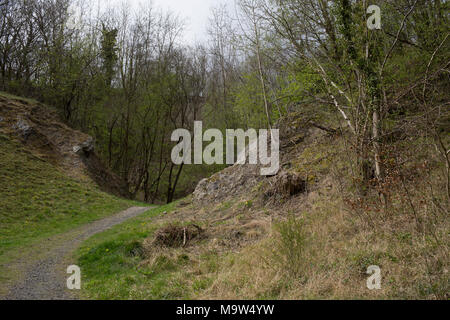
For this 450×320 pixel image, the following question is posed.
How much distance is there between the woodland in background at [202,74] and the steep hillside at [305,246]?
2.11ft

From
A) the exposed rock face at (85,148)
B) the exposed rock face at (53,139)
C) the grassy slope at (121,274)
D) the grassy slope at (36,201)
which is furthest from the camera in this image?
the exposed rock face at (85,148)

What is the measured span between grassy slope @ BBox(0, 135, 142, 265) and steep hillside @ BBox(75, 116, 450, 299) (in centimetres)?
297

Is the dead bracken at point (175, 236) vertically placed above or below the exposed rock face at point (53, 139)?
below

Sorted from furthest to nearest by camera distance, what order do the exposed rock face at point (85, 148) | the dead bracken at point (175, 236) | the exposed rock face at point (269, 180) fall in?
the exposed rock face at point (85, 148) < the exposed rock face at point (269, 180) < the dead bracken at point (175, 236)

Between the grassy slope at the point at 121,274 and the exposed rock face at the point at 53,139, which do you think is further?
the exposed rock face at the point at 53,139

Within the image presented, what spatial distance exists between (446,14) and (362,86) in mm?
4077

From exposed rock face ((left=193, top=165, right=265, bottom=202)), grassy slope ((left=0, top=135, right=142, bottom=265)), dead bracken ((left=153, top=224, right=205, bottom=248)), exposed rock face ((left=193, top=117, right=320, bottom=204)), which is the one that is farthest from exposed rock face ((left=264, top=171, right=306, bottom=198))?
grassy slope ((left=0, top=135, right=142, bottom=265))

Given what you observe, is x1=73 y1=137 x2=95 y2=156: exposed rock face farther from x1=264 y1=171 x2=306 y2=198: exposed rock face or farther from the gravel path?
x1=264 y1=171 x2=306 y2=198: exposed rock face

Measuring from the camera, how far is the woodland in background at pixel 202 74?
8.08m

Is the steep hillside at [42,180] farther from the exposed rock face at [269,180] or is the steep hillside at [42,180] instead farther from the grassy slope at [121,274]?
the exposed rock face at [269,180]

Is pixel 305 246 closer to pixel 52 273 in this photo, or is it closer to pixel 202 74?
pixel 52 273

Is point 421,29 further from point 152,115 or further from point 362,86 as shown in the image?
point 152,115

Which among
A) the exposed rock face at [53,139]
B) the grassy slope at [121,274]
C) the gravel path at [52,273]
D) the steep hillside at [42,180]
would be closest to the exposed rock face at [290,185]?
the grassy slope at [121,274]

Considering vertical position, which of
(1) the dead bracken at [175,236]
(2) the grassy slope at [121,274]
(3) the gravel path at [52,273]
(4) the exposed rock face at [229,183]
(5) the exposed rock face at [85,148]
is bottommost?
(3) the gravel path at [52,273]
